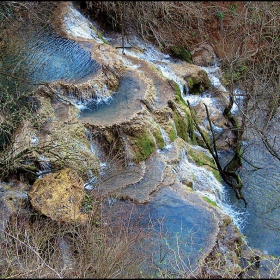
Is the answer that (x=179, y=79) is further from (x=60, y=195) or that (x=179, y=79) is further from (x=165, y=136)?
(x=60, y=195)

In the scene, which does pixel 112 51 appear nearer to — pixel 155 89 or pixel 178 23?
pixel 155 89

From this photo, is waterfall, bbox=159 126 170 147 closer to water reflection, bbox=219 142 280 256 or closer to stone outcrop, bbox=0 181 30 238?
water reflection, bbox=219 142 280 256

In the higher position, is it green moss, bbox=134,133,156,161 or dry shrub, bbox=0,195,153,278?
dry shrub, bbox=0,195,153,278

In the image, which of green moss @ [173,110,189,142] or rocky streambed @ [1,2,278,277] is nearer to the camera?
rocky streambed @ [1,2,278,277]

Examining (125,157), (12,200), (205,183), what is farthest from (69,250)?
(205,183)

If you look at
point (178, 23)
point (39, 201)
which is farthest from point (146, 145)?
point (178, 23)

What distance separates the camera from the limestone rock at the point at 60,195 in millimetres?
5836

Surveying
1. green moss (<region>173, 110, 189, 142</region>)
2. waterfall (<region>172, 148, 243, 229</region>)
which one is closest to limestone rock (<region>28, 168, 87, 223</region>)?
waterfall (<region>172, 148, 243, 229</region>)

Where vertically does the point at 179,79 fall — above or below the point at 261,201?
above

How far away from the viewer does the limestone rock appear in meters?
5.84

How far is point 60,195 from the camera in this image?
6.18 m

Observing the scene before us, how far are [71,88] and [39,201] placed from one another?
3.42m

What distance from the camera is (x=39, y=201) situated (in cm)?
598

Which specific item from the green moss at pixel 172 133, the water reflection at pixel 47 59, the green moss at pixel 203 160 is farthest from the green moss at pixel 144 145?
the water reflection at pixel 47 59
